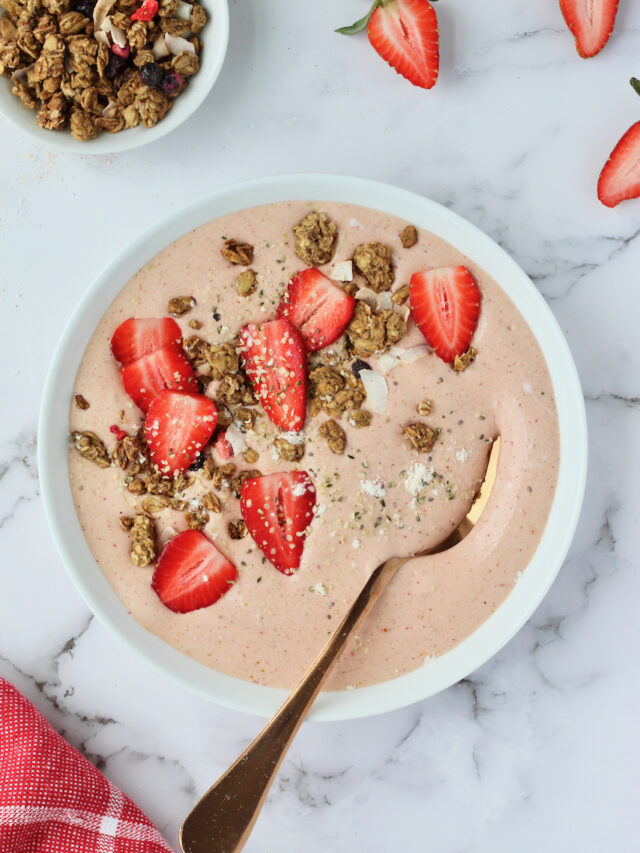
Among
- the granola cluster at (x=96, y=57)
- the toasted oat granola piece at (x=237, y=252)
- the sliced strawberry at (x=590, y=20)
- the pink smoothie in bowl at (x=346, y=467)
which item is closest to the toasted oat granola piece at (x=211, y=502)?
the pink smoothie in bowl at (x=346, y=467)

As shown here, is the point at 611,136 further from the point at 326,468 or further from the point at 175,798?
the point at 175,798

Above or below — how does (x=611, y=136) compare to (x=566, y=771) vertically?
above

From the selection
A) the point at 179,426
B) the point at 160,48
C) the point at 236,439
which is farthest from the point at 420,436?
the point at 160,48

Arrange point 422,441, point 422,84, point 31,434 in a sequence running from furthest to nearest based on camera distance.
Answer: point 31,434, point 422,84, point 422,441

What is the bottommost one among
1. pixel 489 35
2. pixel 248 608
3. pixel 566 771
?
pixel 566 771

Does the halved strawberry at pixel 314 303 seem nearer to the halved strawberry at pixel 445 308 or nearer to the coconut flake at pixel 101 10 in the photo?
the halved strawberry at pixel 445 308

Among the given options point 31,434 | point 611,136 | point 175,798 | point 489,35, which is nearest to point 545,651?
point 175,798
